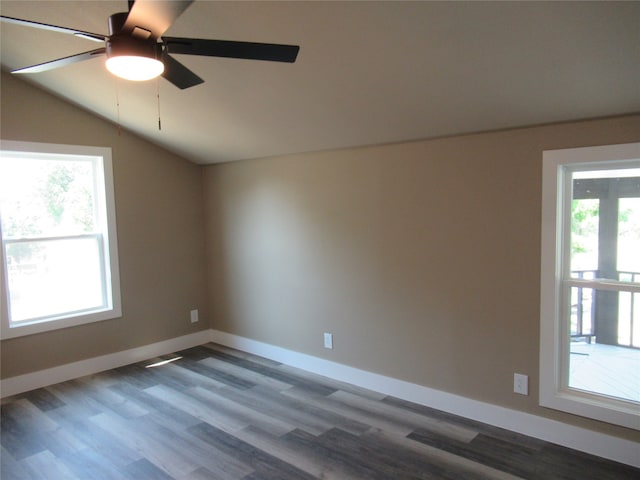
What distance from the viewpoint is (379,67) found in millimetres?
2357

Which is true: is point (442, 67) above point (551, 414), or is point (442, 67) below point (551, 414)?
above

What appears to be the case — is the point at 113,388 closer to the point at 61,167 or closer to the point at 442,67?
the point at 61,167

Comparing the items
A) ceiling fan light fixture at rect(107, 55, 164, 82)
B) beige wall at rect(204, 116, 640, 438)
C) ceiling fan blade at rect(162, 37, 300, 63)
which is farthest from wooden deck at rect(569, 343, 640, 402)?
ceiling fan light fixture at rect(107, 55, 164, 82)

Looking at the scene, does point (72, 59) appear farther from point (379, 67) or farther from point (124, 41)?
point (379, 67)

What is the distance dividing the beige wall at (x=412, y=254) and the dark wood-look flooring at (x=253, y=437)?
293 mm

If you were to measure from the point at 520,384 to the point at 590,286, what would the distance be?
0.75 metres

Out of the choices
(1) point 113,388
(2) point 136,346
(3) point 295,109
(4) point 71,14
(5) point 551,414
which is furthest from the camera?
(2) point 136,346

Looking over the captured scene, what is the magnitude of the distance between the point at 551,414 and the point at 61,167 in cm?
430

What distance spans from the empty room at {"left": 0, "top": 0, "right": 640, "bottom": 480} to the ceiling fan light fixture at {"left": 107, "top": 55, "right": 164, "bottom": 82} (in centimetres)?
1

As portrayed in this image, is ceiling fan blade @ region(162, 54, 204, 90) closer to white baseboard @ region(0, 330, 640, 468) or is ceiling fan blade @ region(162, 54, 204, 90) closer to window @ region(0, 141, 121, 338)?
window @ region(0, 141, 121, 338)

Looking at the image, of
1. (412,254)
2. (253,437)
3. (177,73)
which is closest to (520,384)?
(412,254)

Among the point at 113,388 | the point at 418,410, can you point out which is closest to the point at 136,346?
the point at 113,388

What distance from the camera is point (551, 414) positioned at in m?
2.69

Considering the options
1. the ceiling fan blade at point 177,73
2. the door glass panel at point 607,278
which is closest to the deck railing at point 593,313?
the door glass panel at point 607,278
